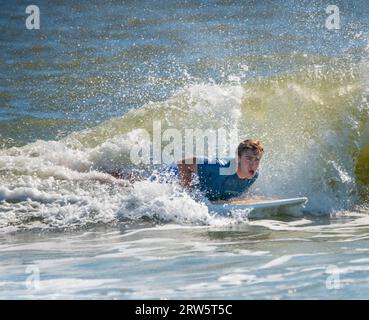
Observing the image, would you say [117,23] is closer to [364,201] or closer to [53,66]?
[53,66]

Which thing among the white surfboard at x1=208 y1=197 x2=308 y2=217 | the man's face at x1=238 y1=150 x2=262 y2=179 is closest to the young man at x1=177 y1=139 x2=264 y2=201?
the man's face at x1=238 y1=150 x2=262 y2=179

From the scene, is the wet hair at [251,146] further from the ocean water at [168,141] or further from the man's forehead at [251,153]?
the ocean water at [168,141]

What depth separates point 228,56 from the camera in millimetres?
17156

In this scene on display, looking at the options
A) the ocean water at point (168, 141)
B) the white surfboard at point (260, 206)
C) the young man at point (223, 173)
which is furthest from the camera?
the young man at point (223, 173)

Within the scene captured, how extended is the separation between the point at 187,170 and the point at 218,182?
0.36 meters

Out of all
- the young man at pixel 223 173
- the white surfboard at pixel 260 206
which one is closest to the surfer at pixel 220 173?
the young man at pixel 223 173

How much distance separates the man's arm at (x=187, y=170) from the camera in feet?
30.4

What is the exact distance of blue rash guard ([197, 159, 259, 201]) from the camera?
9234 millimetres

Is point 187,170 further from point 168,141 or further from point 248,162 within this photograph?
point 168,141

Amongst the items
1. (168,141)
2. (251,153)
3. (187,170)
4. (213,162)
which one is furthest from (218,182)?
(168,141)

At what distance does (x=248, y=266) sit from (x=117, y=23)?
13683 mm

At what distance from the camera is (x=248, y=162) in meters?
A: 9.12

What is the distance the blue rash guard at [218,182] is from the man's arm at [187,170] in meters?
0.06

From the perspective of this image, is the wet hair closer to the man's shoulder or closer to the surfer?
the surfer
